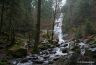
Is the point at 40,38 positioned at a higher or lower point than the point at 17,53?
lower

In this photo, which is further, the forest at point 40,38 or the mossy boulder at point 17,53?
the mossy boulder at point 17,53

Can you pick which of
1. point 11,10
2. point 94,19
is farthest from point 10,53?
point 94,19

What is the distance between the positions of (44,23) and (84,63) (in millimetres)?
56170

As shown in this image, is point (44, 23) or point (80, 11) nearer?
point (80, 11)

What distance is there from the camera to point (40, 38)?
4212 centimetres

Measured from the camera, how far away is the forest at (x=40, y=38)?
1437cm

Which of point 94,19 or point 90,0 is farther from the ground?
point 90,0

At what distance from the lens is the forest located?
1437 cm

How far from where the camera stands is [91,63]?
1018 centimetres

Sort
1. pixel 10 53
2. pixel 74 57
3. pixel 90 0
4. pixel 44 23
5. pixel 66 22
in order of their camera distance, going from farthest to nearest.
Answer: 1. pixel 44 23
2. pixel 66 22
3. pixel 90 0
4. pixel 10 53
5. pixel 74 57

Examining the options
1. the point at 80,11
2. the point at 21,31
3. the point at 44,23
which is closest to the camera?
the point at 21,31

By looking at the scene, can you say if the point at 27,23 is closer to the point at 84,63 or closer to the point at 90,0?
the point at 90,0

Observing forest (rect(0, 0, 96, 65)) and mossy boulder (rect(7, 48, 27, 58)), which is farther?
mossy boulder (rect(7, 48, 27, 58))

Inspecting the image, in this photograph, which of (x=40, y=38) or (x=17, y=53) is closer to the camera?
(x=17, y=53)
